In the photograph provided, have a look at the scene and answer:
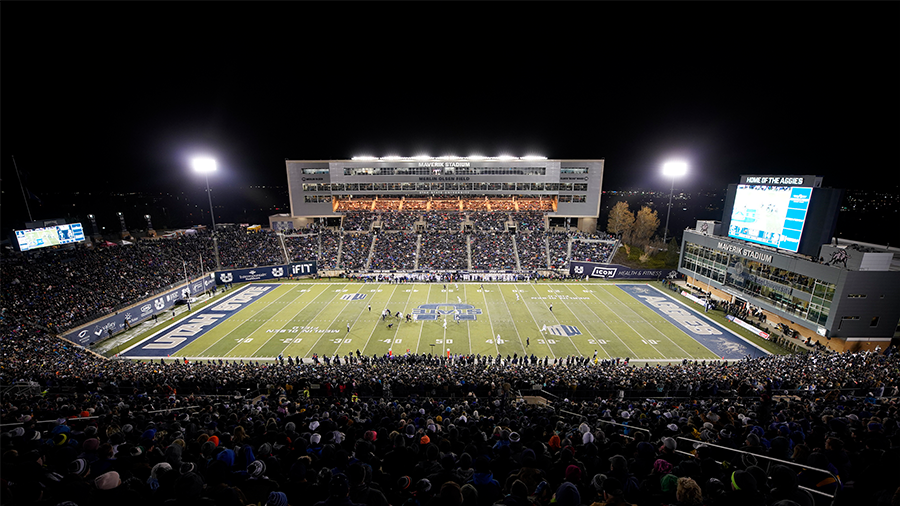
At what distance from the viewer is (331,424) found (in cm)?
771

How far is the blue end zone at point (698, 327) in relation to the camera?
79.4 ft

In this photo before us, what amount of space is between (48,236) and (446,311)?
39.6 metres

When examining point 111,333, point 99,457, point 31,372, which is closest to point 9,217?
point 111,333

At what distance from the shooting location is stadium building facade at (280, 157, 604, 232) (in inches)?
2318

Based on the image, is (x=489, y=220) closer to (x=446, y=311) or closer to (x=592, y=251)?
(x=592, y=251)

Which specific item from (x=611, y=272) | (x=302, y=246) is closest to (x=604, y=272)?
(x=611, y=272)

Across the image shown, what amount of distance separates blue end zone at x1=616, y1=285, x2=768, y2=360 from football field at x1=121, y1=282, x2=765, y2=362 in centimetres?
9

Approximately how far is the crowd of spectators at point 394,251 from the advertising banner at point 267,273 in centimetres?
833

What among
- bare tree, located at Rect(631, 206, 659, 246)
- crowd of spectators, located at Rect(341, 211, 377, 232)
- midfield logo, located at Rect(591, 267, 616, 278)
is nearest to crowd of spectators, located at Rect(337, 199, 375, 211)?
crowd of spectators, located at Rect(341, 211, 377, 232)

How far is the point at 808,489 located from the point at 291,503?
6287 mm

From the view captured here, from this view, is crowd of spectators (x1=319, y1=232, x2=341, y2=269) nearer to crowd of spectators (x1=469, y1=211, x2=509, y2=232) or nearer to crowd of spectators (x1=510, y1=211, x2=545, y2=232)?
crowd of spectators (x1=469, y1=211, x2=509, y2=232)

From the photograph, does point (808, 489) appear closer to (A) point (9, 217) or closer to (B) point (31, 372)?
(B) point (31, 372)

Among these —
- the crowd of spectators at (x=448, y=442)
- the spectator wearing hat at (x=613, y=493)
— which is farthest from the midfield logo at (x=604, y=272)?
the spectator wearing hat at (x=613, y=493)

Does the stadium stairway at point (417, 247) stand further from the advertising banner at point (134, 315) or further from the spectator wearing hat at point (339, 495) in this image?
the spectator wearing hat at point (339, 495)
